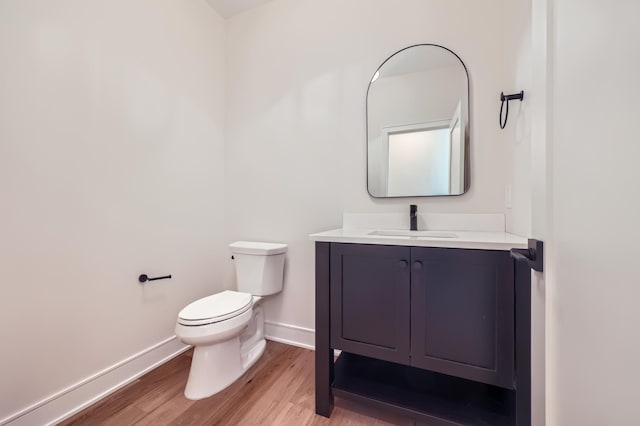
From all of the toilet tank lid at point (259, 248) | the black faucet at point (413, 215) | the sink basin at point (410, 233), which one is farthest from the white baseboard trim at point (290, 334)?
the black faucet at point (413, 215)

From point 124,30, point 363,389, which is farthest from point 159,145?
point 363,389

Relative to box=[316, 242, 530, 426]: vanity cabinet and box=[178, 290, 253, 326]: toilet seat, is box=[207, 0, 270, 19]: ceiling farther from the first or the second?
box=[178, 290, 253, 326]: toilet seat

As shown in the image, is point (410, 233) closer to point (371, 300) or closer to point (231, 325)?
point (371, 300)

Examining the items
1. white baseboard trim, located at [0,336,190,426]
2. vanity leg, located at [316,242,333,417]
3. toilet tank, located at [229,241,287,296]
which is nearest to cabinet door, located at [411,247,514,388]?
vanity leg, located at [316,242,333,417]

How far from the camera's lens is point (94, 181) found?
52.9 inches

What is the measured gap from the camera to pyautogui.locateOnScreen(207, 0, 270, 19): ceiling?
2.00 metres

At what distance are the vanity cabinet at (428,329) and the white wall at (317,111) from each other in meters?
0.58

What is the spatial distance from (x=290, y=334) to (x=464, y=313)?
4.37 ft

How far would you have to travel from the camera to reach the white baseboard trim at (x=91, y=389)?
1.11 metres

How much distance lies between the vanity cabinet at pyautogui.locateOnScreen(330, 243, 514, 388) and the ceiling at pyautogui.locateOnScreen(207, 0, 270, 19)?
2.15 m

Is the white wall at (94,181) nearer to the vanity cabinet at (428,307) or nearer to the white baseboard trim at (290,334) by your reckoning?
the white baseboard trim at (290,334)

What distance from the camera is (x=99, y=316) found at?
136cm

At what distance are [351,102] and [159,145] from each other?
1.37 meters

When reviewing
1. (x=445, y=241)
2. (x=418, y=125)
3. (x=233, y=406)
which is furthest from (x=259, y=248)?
(x=418, y=125)
